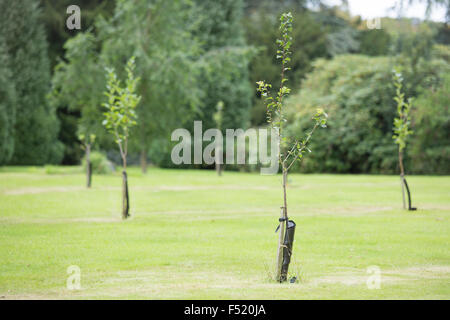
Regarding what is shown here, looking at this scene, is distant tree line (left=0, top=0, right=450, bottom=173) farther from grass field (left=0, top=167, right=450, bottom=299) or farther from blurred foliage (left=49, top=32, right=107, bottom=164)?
grass field (left=0, top=167, right=450, bottom=299)

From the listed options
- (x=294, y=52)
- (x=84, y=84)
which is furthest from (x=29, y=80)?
(x=294, y=52)

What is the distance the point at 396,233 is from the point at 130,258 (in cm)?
544

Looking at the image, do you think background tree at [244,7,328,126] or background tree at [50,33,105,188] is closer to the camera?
background tree at [50,33,105,188]

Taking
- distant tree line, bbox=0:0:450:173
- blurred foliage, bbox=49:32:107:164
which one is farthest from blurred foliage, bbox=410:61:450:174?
blurred foliage, bbox=49:32:107:164

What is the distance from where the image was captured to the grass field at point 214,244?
24.6 ft

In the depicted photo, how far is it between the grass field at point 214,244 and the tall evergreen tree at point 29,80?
15.7 meters

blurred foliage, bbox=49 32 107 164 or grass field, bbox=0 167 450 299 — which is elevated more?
blurred foliage, bbox=49 32 107 164

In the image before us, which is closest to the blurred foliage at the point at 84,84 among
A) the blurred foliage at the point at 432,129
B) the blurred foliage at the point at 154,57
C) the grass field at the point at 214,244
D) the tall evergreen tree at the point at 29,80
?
the blurred foliage at the point at 154,57

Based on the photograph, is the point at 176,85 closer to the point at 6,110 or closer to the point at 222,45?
the point at 222,45

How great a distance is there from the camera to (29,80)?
3512 centimetres

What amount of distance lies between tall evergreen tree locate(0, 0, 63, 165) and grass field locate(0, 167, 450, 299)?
618 inches

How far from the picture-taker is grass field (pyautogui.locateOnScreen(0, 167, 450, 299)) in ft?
24.6
